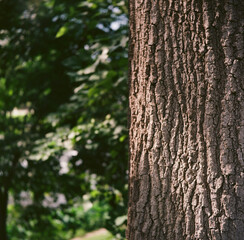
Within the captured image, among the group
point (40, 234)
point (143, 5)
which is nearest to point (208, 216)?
point (143, 5)

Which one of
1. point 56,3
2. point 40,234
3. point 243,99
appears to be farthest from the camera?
point 40,234

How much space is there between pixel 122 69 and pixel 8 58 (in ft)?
4.82

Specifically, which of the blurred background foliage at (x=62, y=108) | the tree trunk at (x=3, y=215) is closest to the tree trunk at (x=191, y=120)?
the blurred background foliage at (x=62, y=108)

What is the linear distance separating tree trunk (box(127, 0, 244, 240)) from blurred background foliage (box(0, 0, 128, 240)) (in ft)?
3.34

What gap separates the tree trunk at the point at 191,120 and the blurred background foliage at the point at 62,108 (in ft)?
3.34

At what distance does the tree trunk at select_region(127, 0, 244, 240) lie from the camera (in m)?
1.71

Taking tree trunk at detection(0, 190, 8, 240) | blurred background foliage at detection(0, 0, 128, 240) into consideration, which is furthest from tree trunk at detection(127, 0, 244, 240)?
tree trunk at detection(0, 190, 8, 240)

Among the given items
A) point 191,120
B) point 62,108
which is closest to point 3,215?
point 62,108

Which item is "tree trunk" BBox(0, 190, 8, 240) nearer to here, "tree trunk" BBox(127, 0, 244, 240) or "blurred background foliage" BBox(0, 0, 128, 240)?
"blurred background foliage" BBox(0, 0, 128, 240)

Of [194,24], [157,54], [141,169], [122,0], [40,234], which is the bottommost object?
[40,234]

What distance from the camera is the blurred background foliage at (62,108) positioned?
3184 mm

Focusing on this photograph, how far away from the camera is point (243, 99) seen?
171 cm

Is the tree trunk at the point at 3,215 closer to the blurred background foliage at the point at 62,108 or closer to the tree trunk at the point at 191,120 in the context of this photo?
the blurred background foliage at the point at 62,108

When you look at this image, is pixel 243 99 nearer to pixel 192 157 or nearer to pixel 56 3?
pixel 192 157
